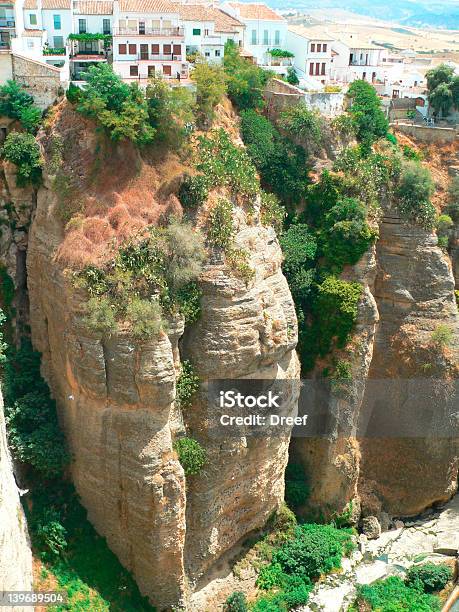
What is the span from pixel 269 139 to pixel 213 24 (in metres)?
8.21

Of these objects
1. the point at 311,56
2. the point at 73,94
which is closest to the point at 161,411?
the point at 73,94

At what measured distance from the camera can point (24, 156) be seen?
28672mm

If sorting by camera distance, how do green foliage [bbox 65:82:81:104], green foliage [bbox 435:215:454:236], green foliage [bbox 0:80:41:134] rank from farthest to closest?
green foliage [bbox 435:215:454:236] < green foliage [bbox 0:80:41:134] < green foliage [bbox 65:82:81:104]

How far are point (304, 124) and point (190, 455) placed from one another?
15971mm

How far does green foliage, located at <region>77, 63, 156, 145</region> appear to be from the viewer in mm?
27422

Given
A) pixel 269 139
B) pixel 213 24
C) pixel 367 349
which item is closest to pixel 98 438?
pixel 367 349

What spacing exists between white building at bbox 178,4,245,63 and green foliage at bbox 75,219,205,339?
48.0 feet

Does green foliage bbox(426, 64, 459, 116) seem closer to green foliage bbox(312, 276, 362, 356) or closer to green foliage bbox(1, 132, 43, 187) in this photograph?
green foliage bbox(312, 276, 362, 356)

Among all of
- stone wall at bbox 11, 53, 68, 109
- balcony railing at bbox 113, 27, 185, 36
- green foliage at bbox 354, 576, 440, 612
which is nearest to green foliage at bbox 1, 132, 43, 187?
stone wall at bbox 11, 53, 68, 109

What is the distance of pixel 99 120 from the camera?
91.6ft

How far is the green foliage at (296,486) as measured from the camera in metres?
32.6

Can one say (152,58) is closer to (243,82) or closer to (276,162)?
(243,82)

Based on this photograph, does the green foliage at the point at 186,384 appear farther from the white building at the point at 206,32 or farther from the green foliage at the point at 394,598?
the white building at the point at 206,32

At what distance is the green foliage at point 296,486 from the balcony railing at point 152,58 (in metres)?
19.3
